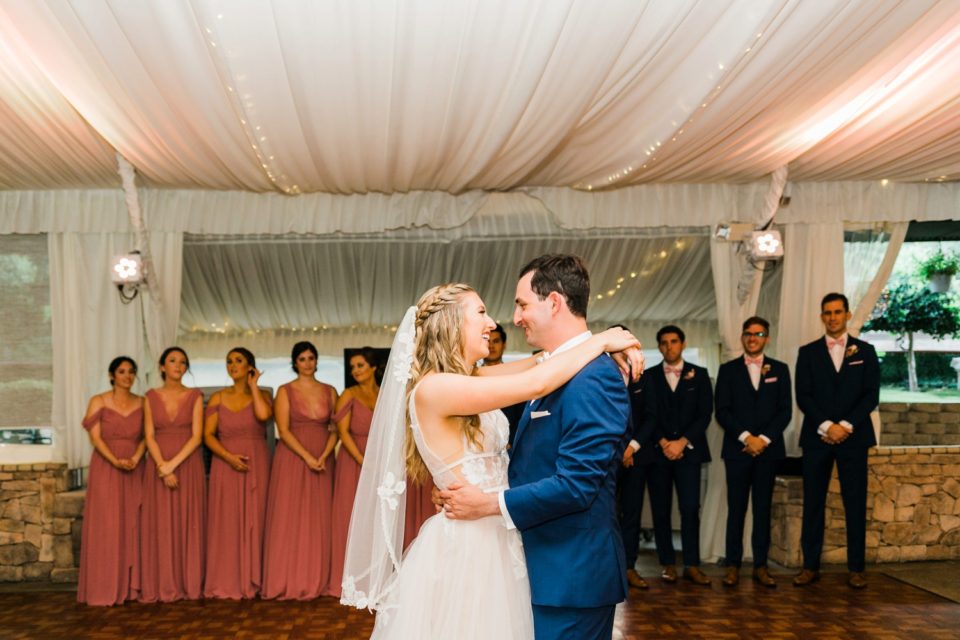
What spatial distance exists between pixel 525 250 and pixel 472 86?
4.02 m

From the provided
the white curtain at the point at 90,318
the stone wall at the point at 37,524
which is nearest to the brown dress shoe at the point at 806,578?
the white curtain at the point at 90,318

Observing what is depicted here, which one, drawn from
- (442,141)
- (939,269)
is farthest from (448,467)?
(939,269)

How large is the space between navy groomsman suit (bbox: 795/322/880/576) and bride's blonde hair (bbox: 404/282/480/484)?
351 centimetres

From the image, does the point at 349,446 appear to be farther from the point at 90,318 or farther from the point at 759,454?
the point at 759,454

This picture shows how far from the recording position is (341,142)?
4.48 m

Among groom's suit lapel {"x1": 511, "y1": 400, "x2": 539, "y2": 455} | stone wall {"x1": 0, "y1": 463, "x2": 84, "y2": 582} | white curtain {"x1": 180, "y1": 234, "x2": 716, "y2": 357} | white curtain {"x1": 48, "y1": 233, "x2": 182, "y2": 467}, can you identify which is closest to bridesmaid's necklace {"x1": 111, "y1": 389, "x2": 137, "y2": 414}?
white curtain {"x1": 48, "y1": 233, "x2": 182, "y2": 467}

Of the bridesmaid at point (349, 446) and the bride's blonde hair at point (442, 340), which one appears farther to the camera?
the bridesmaid at point (349, 446)

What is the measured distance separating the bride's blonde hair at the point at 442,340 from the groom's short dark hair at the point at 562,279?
0.21m

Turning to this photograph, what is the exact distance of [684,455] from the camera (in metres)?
5.59

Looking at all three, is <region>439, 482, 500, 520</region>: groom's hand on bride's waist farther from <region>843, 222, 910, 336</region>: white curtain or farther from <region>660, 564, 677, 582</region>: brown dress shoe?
<region>843, 222, 910, 336</region>: white curtain

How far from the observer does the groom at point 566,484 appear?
217cm

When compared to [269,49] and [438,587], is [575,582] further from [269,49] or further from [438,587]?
[269,49]

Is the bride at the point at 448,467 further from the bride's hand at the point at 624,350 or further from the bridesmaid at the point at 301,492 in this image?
the bridesmaid at the point at 301,492

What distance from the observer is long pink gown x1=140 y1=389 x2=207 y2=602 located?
17.5 ft
